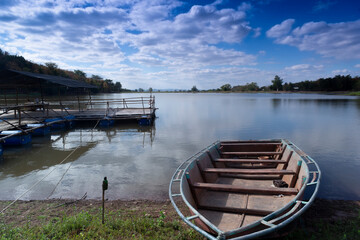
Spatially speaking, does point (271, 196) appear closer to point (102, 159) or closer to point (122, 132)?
point (102, 159)

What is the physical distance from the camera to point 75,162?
9.66 m

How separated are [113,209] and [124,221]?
103 cm

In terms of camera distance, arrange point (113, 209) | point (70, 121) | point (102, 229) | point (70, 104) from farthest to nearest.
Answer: point (70, 104) → point (70, 121) → point (113, 209) → point (102, 229)

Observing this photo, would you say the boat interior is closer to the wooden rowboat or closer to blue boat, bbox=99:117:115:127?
the wooden rowboat

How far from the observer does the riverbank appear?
3.89 m

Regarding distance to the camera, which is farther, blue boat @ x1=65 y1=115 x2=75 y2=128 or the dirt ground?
blue boat @ x1=65 y1=115 x2=75 y2=128

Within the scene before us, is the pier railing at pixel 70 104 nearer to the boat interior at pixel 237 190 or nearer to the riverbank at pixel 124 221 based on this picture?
the riverbank at pixel 124 221

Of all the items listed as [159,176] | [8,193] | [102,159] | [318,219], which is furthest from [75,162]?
[318,219]

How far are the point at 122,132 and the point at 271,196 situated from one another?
14.1 meters

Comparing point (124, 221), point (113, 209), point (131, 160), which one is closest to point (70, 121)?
point (131, 160)

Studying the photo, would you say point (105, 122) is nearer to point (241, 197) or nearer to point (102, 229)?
point (102, 229)

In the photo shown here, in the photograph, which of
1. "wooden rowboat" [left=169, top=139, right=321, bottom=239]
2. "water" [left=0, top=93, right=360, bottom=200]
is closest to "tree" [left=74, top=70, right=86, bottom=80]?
"water" [left=0, top=93, right=360, bottom=200]

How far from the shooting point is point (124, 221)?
4.36 m

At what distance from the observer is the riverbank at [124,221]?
3.89 metres
